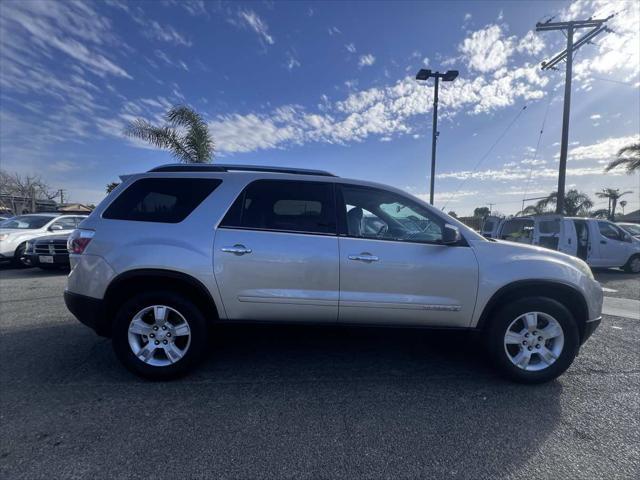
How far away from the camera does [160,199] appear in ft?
9.89

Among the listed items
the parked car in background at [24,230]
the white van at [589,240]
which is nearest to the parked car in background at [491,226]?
the white van at [589,240]

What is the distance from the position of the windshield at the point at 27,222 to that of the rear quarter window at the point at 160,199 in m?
9.22

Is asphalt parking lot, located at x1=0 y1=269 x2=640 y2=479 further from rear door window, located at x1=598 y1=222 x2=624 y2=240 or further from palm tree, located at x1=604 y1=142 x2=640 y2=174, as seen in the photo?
palm tree, located at x1=604 y1=142 x2=640 y2=174

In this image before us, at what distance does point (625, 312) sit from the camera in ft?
17.7

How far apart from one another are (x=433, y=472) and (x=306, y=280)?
1.61 m

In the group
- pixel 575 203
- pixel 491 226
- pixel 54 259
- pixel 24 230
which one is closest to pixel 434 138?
pixel 491 226

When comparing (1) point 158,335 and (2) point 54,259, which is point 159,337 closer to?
(1) point 158,335

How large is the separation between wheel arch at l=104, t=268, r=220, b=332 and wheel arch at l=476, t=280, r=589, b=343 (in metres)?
2.49

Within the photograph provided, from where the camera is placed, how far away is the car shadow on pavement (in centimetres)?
203

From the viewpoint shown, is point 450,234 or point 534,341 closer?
point 450,234

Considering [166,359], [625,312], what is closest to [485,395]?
[166,359]

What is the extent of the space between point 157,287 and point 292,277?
123cm

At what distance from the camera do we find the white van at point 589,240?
29.6 ft

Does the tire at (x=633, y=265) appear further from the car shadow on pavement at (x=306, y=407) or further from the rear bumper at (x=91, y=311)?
the rear bumper at (x=91, y=311)
